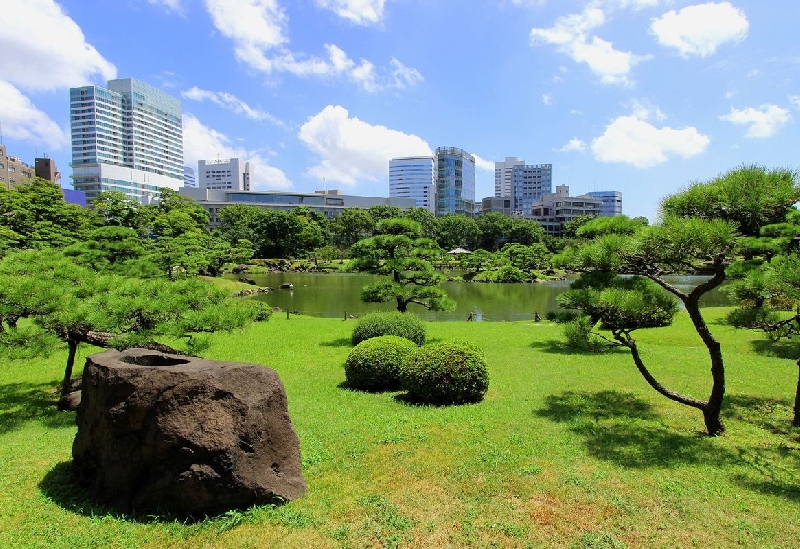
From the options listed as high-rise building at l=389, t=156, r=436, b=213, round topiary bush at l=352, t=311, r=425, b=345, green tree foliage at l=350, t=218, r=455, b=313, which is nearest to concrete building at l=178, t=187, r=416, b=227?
high-rise building at l=389, t=156, r=436, b=213

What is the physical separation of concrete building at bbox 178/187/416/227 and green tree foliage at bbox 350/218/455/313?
8265 centimetres

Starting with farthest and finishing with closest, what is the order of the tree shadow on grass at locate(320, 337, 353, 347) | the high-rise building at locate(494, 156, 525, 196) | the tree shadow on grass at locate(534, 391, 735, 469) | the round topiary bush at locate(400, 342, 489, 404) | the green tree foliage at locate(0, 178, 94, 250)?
the high-rise building at locate(494, 156, 525, 196), the green tree foliage at locate(0, 178, 94, 250), the tree shadow on grass at locate(320, 337, 353, 347), the round topiary bush at locate(400, 342, 489, 404), the tree shadow on grass at locate(534, 391, 735, 469)

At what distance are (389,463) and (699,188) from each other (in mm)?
5334

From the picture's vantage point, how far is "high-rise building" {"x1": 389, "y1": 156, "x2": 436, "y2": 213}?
458ft

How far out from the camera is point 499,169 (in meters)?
172

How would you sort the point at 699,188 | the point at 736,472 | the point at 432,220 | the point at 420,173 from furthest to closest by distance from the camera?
the point at 420,173 < the point at 432,220 < the point at 699,188 < the point at 736,472

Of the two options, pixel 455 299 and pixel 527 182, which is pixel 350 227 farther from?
pixel 527 182

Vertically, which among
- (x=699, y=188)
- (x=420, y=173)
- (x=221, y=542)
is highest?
(x=420, y=173)

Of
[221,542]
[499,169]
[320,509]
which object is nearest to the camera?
[221,542]

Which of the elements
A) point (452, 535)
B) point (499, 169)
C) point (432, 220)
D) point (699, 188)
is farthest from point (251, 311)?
point (499, 169)

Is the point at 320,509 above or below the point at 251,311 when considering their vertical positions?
below

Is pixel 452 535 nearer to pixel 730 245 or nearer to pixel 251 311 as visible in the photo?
pixel 730 245

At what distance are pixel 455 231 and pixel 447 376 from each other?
6703 centimetres

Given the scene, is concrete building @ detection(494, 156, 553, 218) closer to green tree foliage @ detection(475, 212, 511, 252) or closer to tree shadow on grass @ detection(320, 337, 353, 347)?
green tree foliage @ detection(475, 212, 511, 252)
